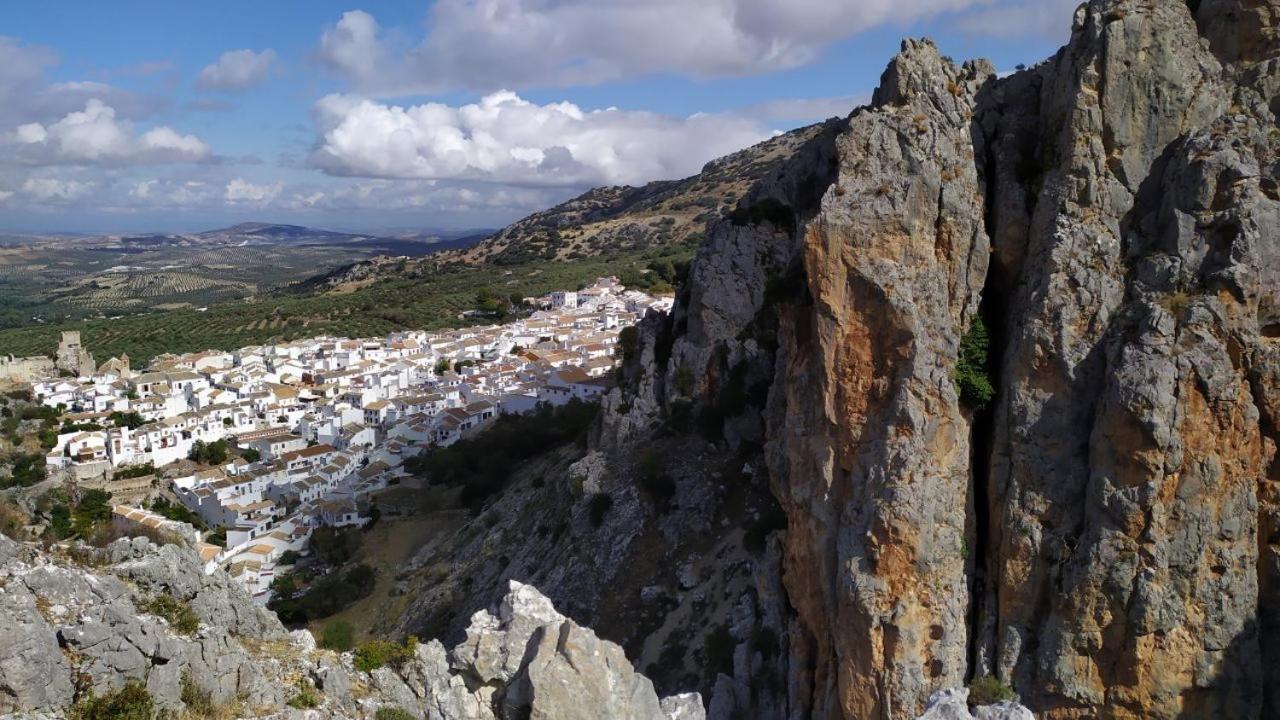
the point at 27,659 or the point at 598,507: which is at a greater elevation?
the point at 27,659

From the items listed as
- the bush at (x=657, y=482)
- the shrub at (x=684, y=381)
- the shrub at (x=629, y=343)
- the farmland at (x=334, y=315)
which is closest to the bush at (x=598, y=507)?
the bush at (x=657, y=482)

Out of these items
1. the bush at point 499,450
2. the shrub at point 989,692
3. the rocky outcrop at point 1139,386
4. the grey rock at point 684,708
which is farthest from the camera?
the bush at point 499,450

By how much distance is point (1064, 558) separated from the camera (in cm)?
1325

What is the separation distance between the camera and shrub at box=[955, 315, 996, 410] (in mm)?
14508

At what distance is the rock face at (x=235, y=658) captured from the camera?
8.38m

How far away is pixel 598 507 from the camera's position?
90.4 feet

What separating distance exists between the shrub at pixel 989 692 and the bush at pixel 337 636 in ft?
68.5

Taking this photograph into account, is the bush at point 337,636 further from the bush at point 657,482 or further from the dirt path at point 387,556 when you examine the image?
the bush at point 657,482

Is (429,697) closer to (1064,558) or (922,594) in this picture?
(922,594)

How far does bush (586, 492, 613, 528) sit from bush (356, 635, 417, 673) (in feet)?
49.1

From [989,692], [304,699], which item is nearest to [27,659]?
[304,699]

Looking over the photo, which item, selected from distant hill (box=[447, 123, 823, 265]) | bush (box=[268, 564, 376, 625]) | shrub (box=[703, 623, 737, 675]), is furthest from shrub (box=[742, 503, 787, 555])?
distant hill (box=[447, 123, 823, 265])

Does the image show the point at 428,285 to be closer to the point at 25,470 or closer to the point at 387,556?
the point at 25,470

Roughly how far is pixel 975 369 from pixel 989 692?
17.8ft
